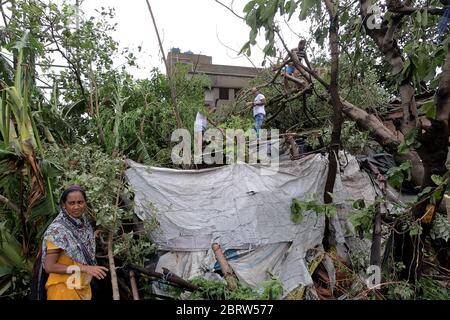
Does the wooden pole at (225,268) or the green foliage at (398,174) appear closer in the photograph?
the green foliage at (398,174)

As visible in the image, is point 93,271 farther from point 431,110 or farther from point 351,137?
point 351,137

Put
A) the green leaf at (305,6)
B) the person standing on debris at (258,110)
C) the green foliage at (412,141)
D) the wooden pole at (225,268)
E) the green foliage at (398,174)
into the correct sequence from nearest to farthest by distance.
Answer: the green leaf at (305,6)
the green foliage at (412,141)
the green foliage at (398,174)
the wooden pole at (225,268)
the person standing on debris at (258,110)

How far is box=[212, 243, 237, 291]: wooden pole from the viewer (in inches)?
139

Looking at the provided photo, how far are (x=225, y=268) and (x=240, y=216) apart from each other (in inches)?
21.9

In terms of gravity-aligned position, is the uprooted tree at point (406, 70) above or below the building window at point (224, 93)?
below

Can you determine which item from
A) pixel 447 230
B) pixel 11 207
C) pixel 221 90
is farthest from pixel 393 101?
pixel 221 90

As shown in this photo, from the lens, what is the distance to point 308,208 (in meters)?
3.54

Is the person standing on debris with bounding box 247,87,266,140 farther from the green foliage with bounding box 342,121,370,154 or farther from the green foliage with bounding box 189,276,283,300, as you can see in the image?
the green foliage with bounding box 189,276,283,300

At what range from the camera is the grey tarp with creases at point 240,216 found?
12.5 ft

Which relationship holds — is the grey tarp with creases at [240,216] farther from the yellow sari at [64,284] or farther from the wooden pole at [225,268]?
the yellow sari at [64,284]

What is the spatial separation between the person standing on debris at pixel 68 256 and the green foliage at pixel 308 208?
191 cm

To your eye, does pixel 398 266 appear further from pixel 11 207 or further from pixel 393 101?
pixel 393 101

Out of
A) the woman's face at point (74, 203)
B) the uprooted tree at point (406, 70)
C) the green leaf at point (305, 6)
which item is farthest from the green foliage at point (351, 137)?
the woman's face at point (74, 203)
